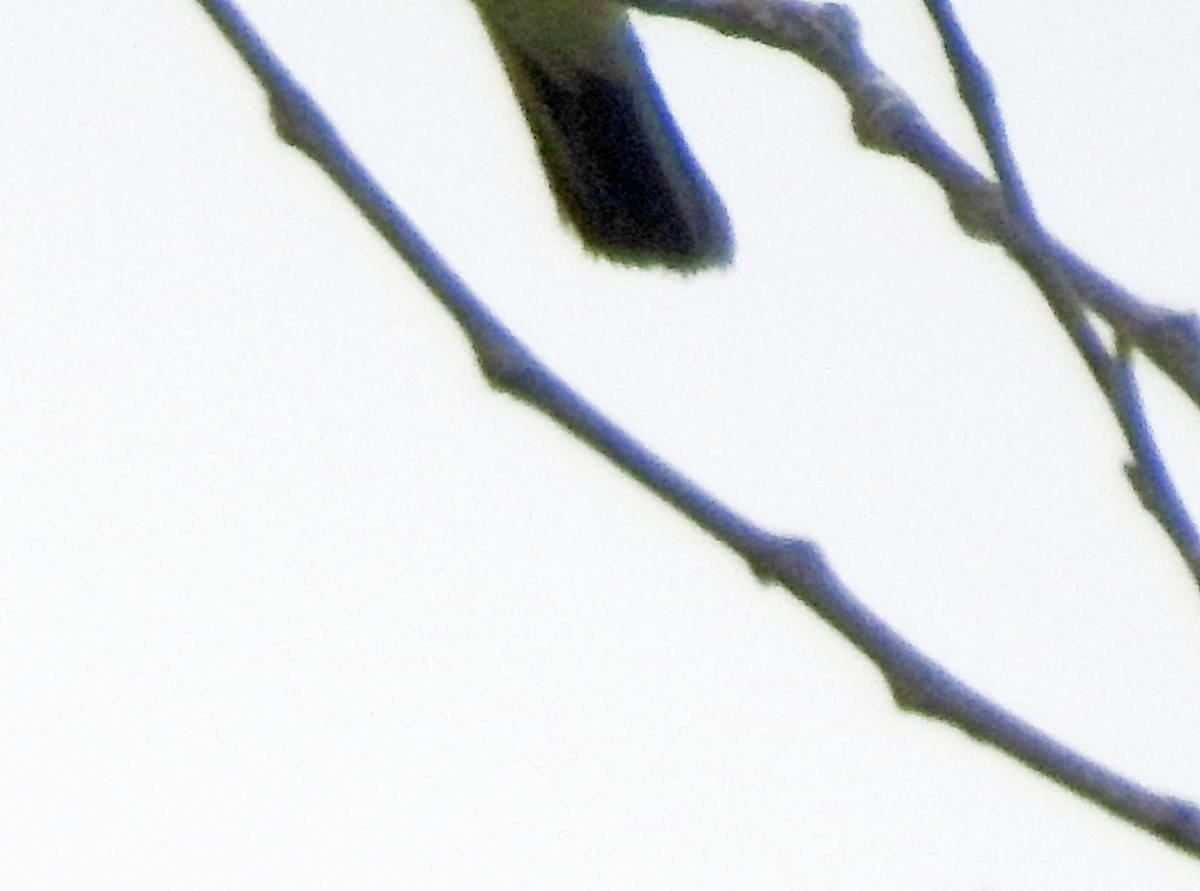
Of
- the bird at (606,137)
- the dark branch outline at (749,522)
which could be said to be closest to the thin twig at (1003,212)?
the dark branch outline at (749,522)

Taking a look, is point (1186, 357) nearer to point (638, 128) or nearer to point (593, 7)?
point (638, 128)

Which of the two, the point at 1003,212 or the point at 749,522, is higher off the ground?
the point at 1003,212

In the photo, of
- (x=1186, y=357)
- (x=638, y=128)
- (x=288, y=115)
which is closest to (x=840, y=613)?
(x=1186, y=357)

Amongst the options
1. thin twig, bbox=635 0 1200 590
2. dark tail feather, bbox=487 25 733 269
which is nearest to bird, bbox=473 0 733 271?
dark tail feather, bbox=487 25 733 269

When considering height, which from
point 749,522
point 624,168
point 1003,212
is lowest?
point 624,168

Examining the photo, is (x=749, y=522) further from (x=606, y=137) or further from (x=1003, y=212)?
(x=606, y=137)

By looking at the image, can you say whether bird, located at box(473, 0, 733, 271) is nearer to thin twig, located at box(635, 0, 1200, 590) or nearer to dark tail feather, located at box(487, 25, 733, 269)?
dark tail feather, located at box(487, 25, 733, 269)

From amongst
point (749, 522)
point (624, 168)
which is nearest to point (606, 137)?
point (624, 168)
